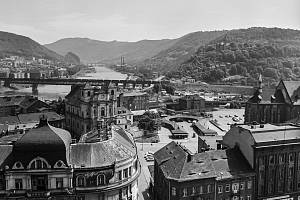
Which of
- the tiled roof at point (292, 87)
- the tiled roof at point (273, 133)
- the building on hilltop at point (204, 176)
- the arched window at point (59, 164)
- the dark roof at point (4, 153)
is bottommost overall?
the building on hilltop at point (204, 176)

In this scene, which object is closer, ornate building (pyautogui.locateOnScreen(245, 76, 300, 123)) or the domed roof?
the domed roof

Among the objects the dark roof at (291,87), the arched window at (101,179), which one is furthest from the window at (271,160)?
the dark roof at (291,87)

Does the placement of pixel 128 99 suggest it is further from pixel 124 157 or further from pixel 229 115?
pixel 124 157

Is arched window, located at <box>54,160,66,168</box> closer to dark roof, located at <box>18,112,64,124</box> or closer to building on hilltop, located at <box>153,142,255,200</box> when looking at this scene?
building on hilltop, located at <box>153,142,255,200</box>

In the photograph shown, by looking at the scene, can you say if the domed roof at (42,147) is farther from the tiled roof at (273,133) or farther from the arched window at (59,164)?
the tiled roof at (273,133)

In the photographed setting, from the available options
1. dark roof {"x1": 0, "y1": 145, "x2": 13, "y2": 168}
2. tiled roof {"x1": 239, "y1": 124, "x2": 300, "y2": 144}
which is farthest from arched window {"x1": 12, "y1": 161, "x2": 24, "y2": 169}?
tiled roof {"x1": 239, "y1": 124, "x2": 300, "y2": 144}
